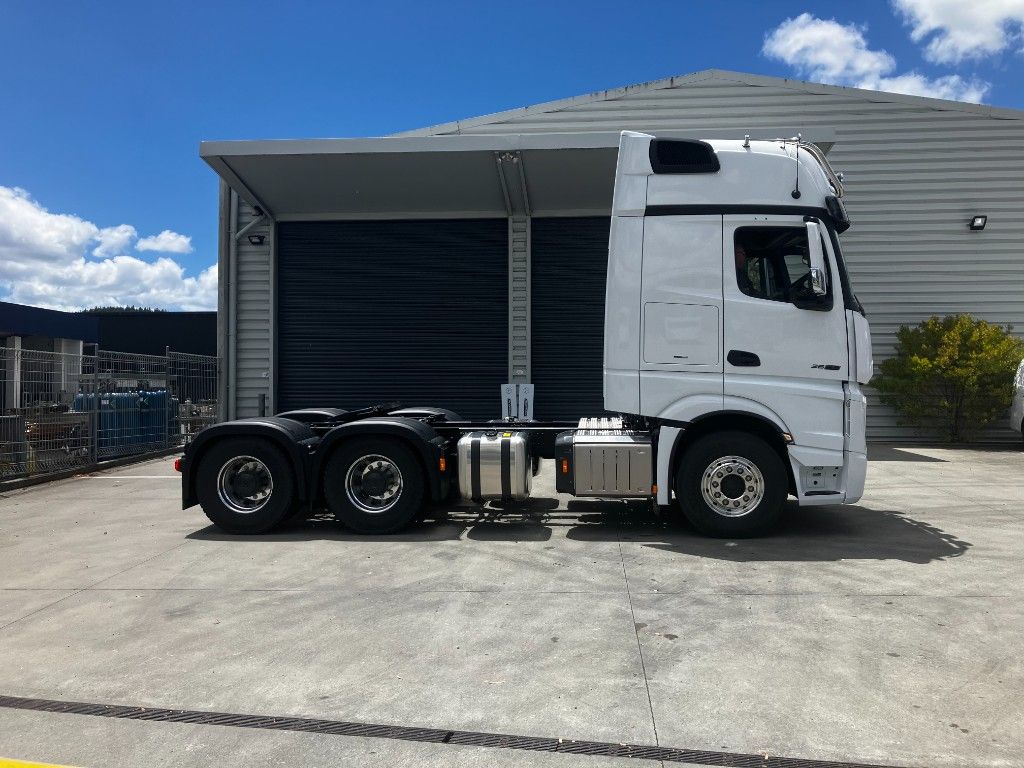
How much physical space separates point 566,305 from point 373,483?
27.8 feet

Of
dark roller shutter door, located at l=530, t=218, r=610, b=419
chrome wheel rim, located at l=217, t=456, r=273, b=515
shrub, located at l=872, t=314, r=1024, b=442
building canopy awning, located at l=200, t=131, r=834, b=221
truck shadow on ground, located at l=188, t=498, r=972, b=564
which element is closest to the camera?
truck shadow on ground, located at l=188, t=498, r=972, b=564

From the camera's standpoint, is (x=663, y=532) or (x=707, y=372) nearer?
(x=707, y=372)

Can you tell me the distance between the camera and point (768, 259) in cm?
636

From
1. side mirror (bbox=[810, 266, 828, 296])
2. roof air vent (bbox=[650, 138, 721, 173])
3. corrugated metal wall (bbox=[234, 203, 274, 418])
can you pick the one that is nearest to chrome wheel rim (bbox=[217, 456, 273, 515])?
roof air vent (bbox=[650, 138, 721, 173])

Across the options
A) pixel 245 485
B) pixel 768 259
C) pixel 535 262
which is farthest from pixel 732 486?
pixel 535 262

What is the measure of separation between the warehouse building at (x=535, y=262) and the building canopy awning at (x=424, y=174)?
86 mm

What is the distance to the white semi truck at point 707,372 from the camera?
6.20 metres

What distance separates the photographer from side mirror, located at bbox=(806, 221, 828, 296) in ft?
19.3

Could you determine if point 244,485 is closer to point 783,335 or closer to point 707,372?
point 707,372

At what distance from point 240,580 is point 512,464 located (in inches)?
106

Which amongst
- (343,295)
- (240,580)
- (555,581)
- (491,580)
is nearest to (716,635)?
(555,581)

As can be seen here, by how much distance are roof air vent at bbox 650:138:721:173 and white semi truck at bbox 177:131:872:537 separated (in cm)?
1

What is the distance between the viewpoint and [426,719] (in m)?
3.17

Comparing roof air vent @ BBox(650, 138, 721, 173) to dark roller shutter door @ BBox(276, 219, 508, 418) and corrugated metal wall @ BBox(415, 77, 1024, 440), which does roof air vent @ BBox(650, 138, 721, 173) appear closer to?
dark roller shutter door @ BBox(276, 219, 508, 418)
